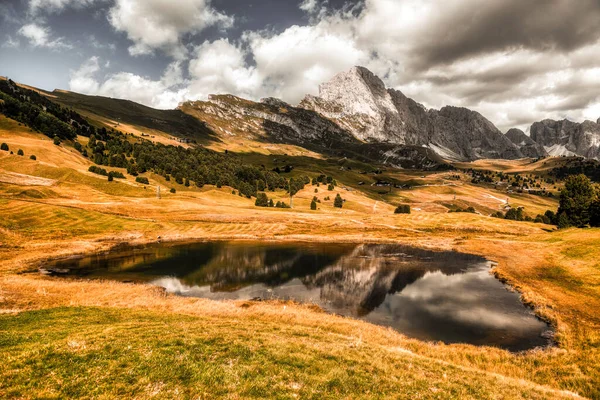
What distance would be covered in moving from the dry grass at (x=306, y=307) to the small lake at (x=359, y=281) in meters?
4.09

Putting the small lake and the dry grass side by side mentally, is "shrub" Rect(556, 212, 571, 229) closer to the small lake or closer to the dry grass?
the dry grass

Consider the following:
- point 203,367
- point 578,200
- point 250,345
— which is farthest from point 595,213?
point 203,367

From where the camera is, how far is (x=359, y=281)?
196 feet

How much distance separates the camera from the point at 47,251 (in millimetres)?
68188

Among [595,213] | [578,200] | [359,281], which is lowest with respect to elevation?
[359,281]

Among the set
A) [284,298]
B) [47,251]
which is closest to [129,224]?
[47,251]

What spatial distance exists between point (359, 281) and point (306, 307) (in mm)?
19213

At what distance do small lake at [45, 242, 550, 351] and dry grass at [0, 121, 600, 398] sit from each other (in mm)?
4094

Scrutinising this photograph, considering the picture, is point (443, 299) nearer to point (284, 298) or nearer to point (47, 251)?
point (284, 298)

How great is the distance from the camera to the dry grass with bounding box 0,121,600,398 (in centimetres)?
1836

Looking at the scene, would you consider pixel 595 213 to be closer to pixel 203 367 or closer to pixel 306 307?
pixel 306 307

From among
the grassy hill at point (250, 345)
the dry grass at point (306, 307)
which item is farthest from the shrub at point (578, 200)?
the grassy hill at point (250, 345)

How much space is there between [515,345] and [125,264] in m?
69.9

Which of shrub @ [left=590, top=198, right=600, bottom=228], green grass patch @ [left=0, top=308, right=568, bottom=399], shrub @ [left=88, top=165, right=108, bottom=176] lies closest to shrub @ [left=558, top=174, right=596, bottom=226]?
shrub @ [left=590, top=198, right=600, bottom=228]
